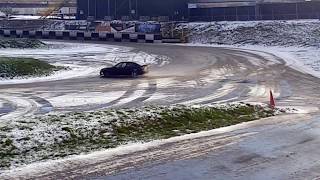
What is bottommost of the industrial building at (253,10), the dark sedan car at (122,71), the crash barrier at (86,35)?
the dark sedan car at (122,71)

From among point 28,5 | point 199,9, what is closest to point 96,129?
point 199,9

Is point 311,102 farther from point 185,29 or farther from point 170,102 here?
point 185,29

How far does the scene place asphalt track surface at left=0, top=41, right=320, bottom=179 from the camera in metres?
11.1

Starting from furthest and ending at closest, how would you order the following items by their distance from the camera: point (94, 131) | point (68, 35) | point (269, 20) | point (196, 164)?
1. point (68, 35)
2. point (269, 20)
3. point (94, 131)
4. point (196, 164)

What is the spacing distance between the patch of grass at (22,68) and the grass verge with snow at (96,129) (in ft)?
62.9

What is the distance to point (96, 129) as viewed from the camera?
1438 cm

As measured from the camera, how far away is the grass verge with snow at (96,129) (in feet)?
40.9

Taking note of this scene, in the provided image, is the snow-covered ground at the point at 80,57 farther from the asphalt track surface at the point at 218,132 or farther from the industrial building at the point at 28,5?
the industrial building at the point at 28,5

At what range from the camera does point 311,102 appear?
945 inches

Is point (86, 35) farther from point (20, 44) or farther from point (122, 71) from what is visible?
point (122, 71)

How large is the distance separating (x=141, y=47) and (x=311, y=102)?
38073mm

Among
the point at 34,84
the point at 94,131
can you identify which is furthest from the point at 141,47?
the point at 94,131

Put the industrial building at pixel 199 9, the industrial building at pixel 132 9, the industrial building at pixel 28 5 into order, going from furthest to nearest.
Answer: the industrial building at pixel 28 5 → the industrial building at pixel 132 9 → the industrial building at pixel 199 9

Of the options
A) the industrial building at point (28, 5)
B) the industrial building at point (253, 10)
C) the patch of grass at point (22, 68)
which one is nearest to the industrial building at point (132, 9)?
the industrial building at point (253, 10)
